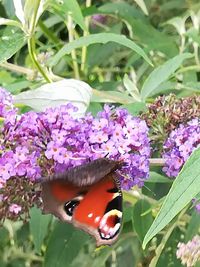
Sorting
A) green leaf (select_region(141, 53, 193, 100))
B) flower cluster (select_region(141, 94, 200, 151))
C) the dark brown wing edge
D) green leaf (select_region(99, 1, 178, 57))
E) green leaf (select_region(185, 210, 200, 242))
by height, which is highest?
the dark brown wing edge

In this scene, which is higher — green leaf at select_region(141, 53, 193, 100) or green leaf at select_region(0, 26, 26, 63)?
green leaf at select_region(0, 26, 26, 63)

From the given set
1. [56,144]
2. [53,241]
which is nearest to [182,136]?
[56,144]

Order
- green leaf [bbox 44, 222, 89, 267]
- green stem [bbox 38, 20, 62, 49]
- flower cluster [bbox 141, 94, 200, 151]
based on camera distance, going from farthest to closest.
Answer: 1. green stem [bbox 38, 20, 62, 49]
2. green leaf [bbox 44, 222, 89, 267]
3. flower cluster [bbox 141, 94, 200, 151]

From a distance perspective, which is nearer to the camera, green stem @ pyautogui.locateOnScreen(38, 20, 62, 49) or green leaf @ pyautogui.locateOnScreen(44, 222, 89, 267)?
green leaf @ pyautogui.locateOnScreen(44, 222, 89, 267)

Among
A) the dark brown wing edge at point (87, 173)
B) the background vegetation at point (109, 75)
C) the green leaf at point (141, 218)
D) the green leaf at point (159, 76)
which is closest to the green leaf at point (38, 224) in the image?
the background vegetation at point (109, 75)

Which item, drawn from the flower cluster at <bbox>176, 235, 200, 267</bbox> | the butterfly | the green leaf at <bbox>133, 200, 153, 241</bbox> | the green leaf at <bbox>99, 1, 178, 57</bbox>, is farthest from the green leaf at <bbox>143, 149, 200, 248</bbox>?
the green leaf at <bbox>99, 1, 178, 57</bbox>

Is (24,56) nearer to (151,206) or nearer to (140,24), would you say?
(140,24)

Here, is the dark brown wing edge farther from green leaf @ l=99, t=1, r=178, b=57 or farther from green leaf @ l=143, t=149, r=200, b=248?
green leaf @ l=99, t=1, r=178, b=57
